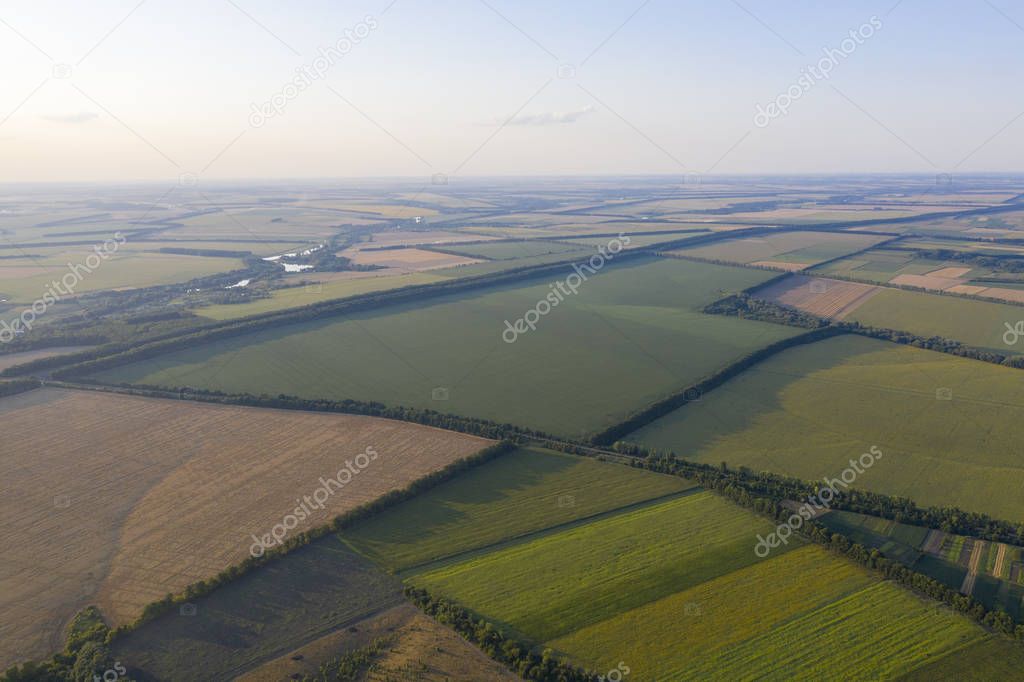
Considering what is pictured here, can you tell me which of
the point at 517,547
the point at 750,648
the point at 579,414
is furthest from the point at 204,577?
the point at 579,414

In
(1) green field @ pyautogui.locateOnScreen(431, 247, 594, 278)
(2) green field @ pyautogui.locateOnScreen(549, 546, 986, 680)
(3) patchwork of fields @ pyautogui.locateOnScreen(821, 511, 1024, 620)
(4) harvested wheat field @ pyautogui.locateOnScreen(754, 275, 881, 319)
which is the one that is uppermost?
(1) green field @ pyautogui.locateOnScreen(431, 247, 594, 278)

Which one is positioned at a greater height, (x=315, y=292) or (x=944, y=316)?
(x=315, y=292)
